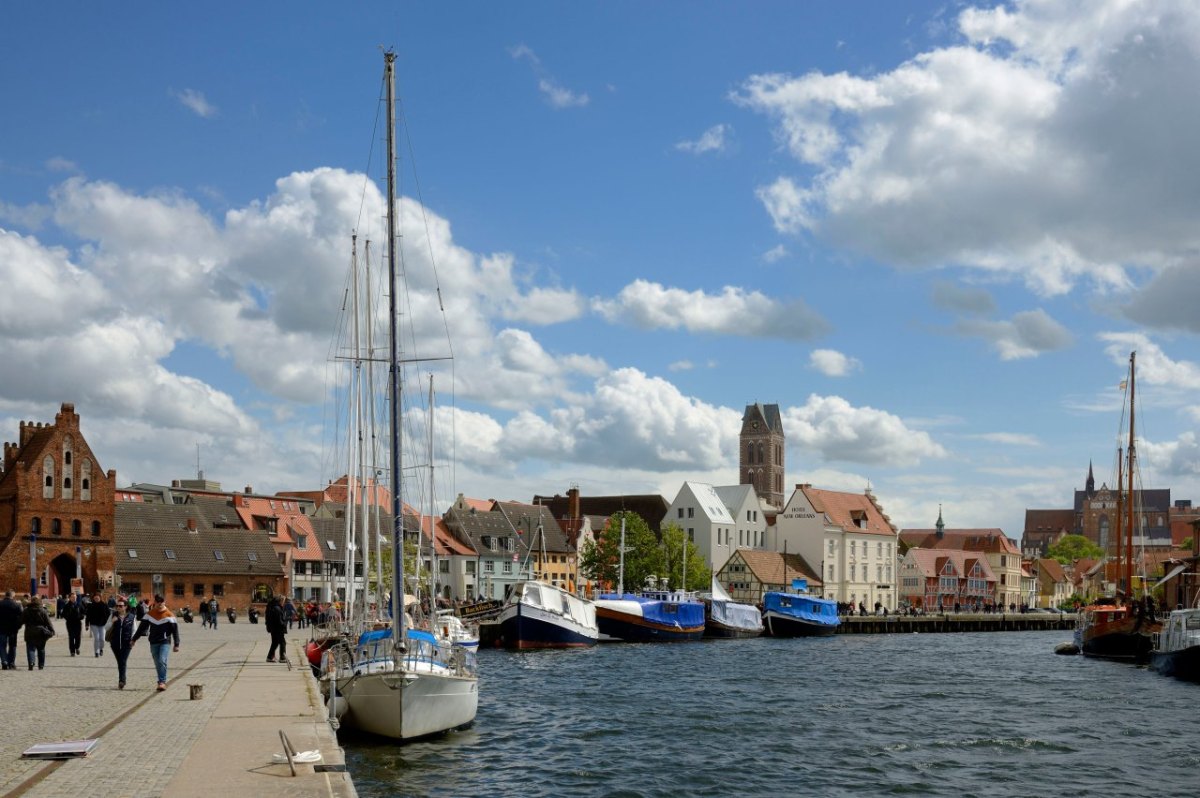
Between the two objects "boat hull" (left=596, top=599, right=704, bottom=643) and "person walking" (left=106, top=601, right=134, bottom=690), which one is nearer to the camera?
"person walking" (left=106, top=601, right=134, bottom=690)

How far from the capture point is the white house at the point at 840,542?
15075cm

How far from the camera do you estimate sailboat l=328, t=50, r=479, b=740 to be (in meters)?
27.3

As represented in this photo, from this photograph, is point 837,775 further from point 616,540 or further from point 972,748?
point 616,540

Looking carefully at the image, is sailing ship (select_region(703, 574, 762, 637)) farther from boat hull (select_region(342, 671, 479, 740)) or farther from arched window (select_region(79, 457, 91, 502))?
boat hull (select_region(342, 671, 479, 740))

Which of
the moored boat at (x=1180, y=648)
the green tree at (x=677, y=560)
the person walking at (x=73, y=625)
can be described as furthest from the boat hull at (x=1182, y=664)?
the green tree at (x=677, y=560)

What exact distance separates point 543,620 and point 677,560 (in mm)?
52748

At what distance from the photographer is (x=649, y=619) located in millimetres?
85188

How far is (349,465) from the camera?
47.3 meters

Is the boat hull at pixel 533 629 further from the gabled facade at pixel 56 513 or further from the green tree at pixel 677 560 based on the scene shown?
the green tree at pixel 677 560

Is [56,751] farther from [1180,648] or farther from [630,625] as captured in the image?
[630,625]

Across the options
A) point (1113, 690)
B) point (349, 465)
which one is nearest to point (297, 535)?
point (349, 465)

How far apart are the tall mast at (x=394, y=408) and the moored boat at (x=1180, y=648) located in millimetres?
43491

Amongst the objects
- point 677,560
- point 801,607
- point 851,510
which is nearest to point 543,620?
point 801,607

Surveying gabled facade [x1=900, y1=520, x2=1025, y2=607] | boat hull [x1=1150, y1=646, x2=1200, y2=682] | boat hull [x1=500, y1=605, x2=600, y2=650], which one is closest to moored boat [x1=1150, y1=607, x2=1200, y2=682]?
boat hull [x1=1150, y1=646, x2=1200, y2=682]
